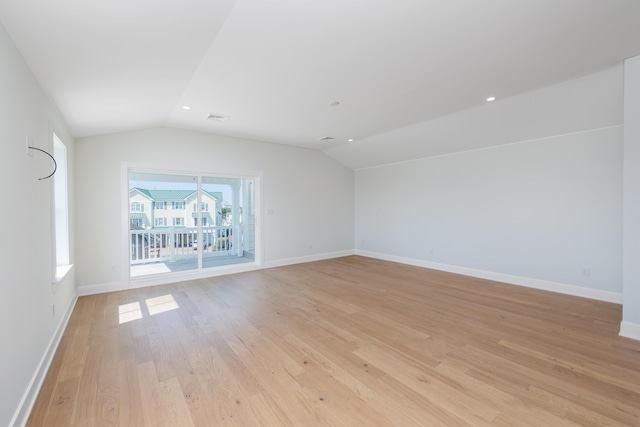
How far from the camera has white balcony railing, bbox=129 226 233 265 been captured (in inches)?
222

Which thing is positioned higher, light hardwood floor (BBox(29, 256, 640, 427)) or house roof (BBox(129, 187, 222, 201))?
house roof (BBox(129, 187, 222, 201))

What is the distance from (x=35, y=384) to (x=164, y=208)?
3.89 meters

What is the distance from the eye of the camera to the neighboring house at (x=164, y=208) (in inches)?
197

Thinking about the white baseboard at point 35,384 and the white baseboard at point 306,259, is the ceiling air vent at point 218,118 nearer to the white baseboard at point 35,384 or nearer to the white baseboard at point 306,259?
the white baseboard at point 306,259

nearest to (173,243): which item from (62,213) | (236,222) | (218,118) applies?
(236,222)

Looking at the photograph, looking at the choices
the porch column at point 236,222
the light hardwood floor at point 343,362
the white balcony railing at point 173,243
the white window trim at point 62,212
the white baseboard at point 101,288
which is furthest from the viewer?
the porch column at point 236,222

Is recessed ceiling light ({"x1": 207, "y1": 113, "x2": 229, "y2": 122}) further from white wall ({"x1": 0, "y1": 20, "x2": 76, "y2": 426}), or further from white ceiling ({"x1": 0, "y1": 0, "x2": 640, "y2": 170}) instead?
white wall ({"x1": 0, "y1": 20, "x2": 76, "y2": 426})

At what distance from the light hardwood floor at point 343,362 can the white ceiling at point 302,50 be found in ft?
7.82

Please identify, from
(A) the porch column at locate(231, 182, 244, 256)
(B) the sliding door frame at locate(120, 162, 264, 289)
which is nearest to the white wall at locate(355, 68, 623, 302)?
(B) the sliding door frame at locate(120, 162, 264, 289)

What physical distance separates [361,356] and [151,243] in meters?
5.33

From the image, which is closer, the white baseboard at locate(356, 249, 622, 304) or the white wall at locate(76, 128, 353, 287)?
the white baseboard at locate(356, 249, 622, 304)

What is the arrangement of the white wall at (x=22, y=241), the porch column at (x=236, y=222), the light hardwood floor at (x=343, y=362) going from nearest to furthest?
the white wall at (x=22, y=241)
the light hardwood floor at (x=343, y=362)
the porch column at (x=236, y=222)

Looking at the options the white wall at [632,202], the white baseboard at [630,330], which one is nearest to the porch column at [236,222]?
the white wall at [632,202]

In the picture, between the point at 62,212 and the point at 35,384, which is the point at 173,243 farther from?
the point at 35,384
